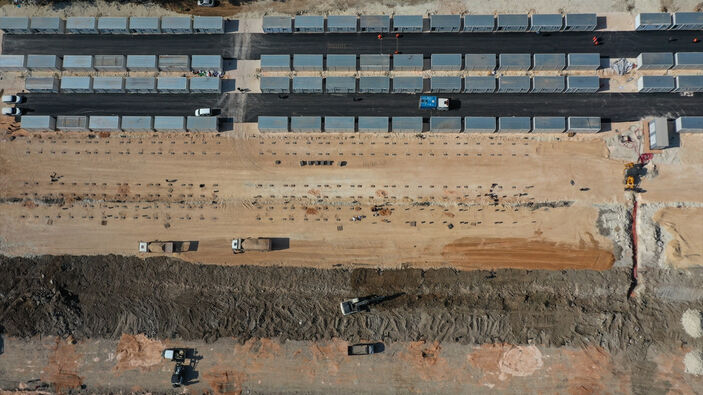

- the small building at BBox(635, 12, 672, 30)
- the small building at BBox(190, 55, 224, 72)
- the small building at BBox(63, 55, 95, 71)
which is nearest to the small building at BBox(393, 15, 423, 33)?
the small building at BBox(190, 55, 224, 72)

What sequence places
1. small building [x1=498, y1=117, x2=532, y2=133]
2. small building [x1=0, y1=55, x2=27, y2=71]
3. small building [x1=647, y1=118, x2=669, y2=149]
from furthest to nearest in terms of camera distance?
small building [x1=0, y1=55, x2=27, y2=71], small building [x1=498, y1=117, x2=532, y2=133], small building [x1=647, y1=118, x2=669, y2=149]

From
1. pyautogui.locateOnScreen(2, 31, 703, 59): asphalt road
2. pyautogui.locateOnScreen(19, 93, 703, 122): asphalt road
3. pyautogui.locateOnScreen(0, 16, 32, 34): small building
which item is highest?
pyautogui.locateOnScreen(0, 16, 32, 34): small building

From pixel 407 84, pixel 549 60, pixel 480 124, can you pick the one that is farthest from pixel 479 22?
pixel 480 124

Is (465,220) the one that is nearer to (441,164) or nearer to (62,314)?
(441,164)

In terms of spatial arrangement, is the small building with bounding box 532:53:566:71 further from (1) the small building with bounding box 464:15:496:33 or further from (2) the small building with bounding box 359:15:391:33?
(2) the small building with bounding box 359:15:391:33

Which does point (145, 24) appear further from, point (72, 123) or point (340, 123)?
point (340, 123)

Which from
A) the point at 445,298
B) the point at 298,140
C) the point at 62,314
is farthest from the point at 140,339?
the point at 445,298

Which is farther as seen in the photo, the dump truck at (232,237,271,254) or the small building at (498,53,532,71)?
the small building at (498,53,532,71)

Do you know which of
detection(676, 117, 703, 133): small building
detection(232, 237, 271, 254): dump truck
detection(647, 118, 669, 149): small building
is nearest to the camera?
detection(647, 118, 669, 149): small building
